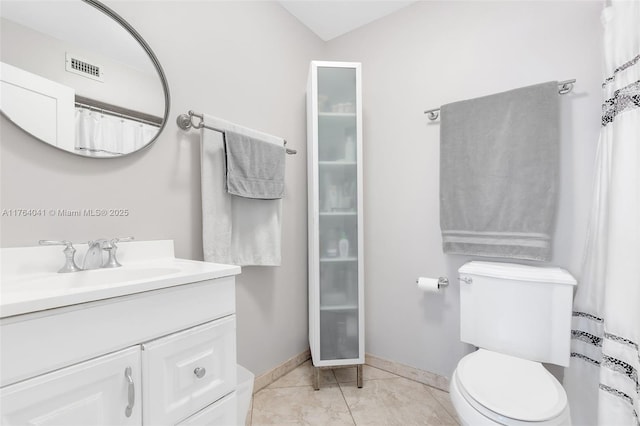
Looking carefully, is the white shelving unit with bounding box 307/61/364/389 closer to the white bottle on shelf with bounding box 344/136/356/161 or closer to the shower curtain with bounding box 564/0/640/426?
the white bottle on shelf with bounding box 344/136/356/161

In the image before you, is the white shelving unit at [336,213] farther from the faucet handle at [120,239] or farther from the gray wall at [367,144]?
the faucet handle at [120,239]

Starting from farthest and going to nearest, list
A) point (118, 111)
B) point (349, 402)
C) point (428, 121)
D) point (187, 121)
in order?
point (428, 121), point (349, 402), point (187, 121), point (118, 111)

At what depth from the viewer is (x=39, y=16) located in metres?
0.95

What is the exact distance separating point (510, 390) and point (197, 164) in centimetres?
158

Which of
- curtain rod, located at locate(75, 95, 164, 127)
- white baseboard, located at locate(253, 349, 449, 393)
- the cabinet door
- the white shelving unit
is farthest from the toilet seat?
curtain rod, located at locate(75, 95, 164, 127)

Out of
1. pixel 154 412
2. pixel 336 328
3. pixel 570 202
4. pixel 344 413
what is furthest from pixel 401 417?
pixel 570 202

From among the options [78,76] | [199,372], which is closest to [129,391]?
[199,372]

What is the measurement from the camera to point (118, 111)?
112cm

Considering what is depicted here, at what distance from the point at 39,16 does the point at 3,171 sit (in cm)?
53

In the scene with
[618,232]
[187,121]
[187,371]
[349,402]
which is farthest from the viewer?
[349,402]

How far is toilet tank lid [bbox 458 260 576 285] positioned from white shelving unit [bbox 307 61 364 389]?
617 millimetres

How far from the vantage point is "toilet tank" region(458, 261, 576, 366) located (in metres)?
1.23

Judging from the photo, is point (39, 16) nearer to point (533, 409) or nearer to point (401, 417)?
point (533, 409)

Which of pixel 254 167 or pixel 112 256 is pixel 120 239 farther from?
pixel 254 167
